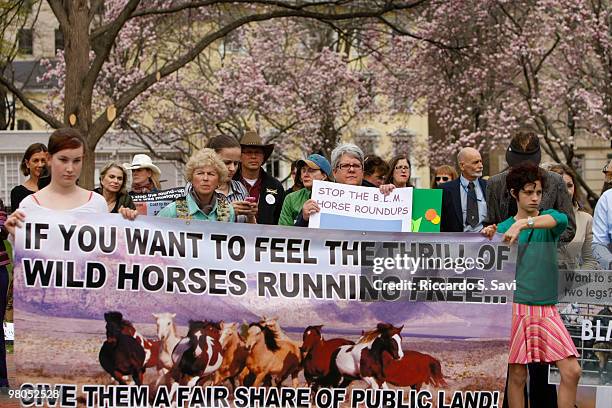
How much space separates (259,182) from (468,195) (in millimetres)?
1724

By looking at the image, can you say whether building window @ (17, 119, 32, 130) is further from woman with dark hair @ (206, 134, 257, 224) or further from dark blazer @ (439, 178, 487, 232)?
dark blazer @ (439, 178, 487, 232)

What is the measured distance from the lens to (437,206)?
9.11m

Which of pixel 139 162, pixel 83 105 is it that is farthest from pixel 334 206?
pixel 83 105

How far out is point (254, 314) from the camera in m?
8.05

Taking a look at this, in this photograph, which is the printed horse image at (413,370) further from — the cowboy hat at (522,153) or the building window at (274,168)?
the building window at (274,168)

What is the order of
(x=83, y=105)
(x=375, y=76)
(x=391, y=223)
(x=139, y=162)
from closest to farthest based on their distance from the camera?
(x=391, y=223), (x=139, y=162), (x=83, y=105), (x=375, y=76)

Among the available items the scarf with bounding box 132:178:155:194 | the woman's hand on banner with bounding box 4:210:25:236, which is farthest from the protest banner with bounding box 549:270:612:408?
the scarf with bounding box 132:178:155:194

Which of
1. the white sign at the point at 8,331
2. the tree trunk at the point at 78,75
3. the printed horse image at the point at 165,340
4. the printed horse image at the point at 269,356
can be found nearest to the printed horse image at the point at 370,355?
the printed horse image at the point at 269,356

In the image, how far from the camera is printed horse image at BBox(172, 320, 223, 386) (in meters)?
7.90

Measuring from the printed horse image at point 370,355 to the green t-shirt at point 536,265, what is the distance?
879 millimetres

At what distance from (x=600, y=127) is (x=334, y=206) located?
2521cm

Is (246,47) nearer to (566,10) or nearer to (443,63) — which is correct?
(443,63)

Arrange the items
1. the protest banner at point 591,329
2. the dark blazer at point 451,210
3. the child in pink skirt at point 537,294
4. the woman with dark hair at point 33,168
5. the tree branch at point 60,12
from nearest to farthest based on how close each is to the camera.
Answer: the child in pink skirt at point 537,294 → the protest banner at point 591,329 → the dark blazer at point 451,210 → the woman with dark hair at point 33,168 → the tree branch at point 60,12

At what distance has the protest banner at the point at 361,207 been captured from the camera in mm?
8820
